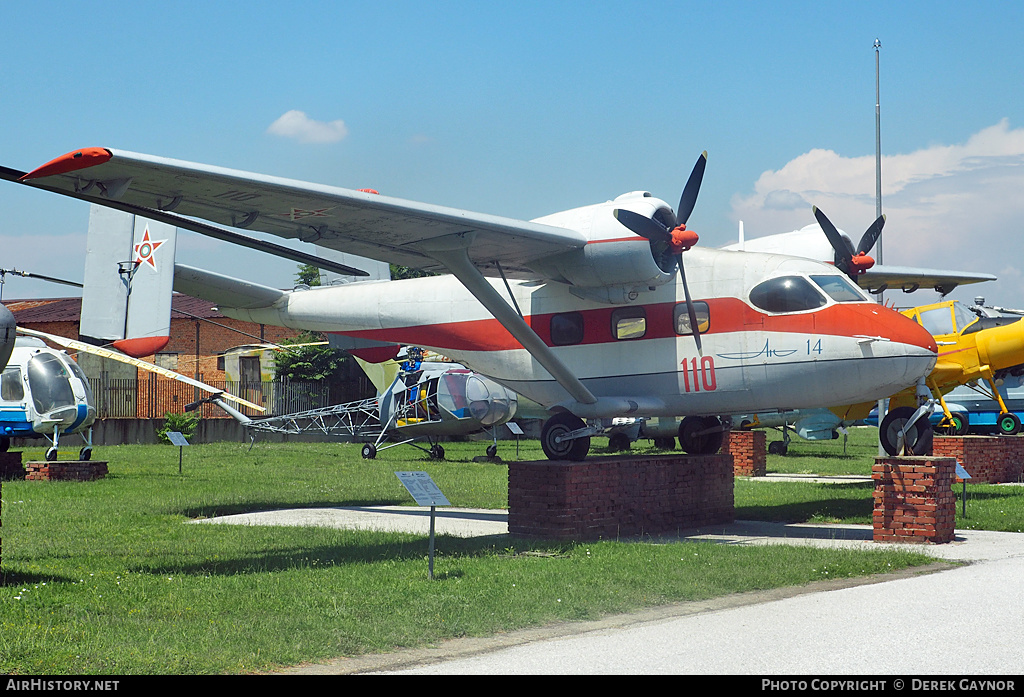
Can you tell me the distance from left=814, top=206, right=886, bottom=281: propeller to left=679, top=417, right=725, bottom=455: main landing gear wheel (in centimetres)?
325

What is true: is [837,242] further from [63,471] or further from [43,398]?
[43,398]

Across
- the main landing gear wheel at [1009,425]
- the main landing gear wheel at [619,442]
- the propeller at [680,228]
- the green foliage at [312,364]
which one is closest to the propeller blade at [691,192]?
the propeller at [680,228]

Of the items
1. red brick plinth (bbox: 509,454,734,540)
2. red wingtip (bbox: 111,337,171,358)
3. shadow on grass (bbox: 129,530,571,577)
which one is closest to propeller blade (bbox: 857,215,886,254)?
red brick plinth (bbox: 509,454,734,540)

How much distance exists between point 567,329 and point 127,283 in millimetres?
6617

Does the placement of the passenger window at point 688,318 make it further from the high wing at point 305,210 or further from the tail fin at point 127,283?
the tail fin at point 127,283

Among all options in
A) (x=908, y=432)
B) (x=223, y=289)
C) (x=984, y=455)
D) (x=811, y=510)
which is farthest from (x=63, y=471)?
Answer: (x=984, y=455)

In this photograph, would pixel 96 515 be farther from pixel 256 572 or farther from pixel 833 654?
pixel 833 654

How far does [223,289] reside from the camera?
16391 mm

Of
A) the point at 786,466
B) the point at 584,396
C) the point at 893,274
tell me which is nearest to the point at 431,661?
the point at 584,396

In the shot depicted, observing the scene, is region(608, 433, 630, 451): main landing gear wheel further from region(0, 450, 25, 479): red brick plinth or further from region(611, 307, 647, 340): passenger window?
region(0, 450, 25, 479): red brick plinth

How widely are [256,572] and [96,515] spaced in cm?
581

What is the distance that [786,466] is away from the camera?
91.7ft

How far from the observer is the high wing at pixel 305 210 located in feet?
30.9

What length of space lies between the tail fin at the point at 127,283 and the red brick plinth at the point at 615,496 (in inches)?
224
